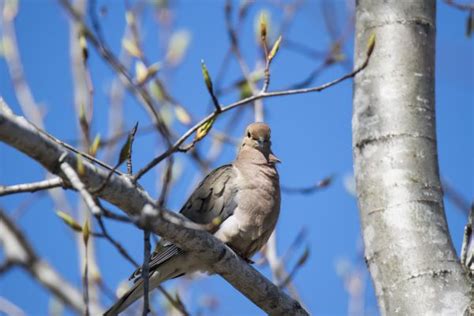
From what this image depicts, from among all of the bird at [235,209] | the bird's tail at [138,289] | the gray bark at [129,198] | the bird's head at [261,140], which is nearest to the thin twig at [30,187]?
the gray bark at [129,198]

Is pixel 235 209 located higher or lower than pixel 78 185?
higher

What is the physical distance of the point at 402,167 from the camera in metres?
2.85

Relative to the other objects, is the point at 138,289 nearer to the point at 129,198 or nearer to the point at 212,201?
the point at 212,201

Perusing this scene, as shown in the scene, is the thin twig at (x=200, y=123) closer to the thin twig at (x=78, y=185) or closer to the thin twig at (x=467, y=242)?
the thin twig at (x=78, y=185)

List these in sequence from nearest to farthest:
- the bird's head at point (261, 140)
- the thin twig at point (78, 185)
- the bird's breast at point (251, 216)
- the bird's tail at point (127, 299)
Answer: the thin twig at point (78, 185)
the bird's tail at point (127, 299)
the bird's breast at point (251, 216)
the bird's head at point (261, 140)

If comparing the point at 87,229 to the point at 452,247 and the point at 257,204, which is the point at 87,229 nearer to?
the point at 452,247

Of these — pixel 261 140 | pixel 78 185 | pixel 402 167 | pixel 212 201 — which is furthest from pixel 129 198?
pixel 261 140

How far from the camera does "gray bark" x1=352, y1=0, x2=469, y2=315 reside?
2.68m

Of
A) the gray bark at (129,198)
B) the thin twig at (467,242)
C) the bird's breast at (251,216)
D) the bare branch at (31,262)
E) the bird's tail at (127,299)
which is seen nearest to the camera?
the gray bark at (129,198)

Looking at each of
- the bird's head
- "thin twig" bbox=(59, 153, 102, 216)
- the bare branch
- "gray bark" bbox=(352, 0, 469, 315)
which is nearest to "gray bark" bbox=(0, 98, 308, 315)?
"thin twig" bbox=(59, 153, 102, 216)

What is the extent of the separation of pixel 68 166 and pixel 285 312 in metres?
1.37

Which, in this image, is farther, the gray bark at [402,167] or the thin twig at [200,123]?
the gray bark at [402,167]

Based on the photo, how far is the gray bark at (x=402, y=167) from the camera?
2678 millimetres

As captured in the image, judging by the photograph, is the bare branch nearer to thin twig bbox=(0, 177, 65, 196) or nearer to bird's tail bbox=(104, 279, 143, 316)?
A: bird's tail bbox=(104, 279, 143, 316)
